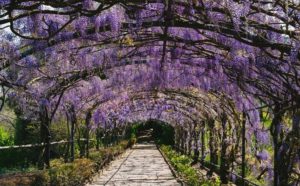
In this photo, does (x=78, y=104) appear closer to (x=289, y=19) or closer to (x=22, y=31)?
(x=22, y=31)

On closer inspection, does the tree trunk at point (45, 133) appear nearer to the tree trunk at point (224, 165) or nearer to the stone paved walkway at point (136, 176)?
the stone paved walkway at point (136, 176)

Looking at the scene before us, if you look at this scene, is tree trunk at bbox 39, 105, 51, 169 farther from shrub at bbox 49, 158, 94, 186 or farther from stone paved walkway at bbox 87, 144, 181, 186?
stone paved walkway at bbox 87, 144, 181, 186

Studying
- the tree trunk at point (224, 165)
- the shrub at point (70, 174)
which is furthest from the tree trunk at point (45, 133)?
the tree trunk at point (224, 165)

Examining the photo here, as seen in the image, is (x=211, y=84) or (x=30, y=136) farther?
(x=30, y=136)

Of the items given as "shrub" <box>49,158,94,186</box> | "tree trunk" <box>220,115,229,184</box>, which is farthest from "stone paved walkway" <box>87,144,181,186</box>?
"tree trunk" <box>220,115,229,184</box>

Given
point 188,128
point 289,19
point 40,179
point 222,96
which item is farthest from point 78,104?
point 289,19

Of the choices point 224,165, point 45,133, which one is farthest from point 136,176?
point 45,133

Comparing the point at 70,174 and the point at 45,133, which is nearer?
the point at 70,174

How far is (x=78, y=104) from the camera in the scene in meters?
15.5

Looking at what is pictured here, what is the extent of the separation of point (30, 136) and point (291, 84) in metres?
17.7

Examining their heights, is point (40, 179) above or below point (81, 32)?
below

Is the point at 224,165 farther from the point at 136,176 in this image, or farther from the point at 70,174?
the point at 136,176

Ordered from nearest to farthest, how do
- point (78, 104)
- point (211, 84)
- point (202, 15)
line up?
point (202, 15), point (211, 84), point (78, 104)

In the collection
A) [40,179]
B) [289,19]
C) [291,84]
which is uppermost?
[289,19]
